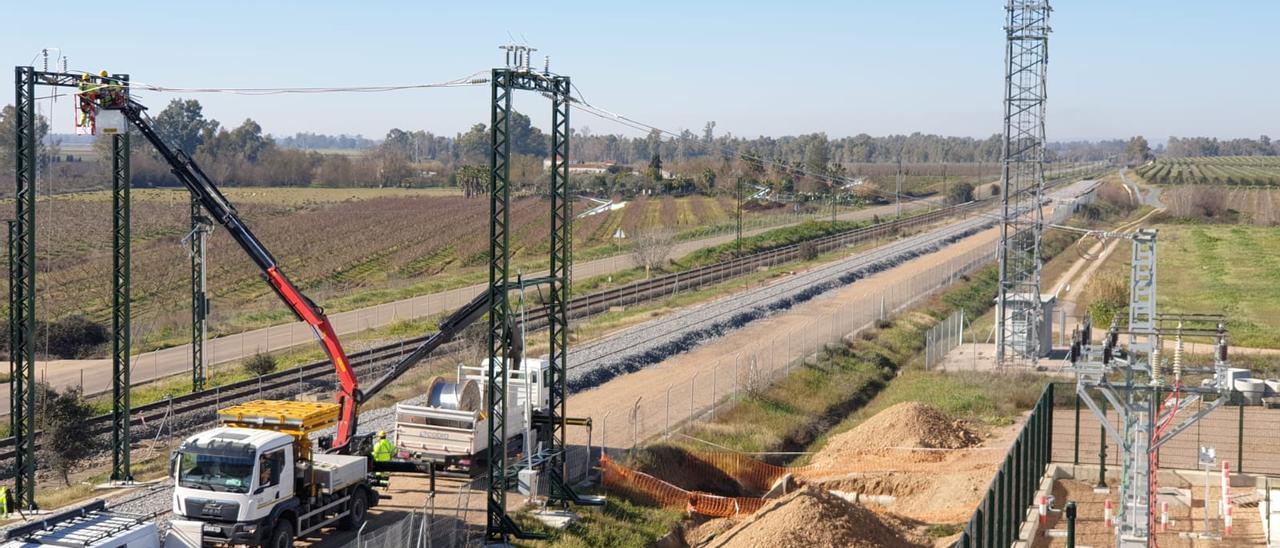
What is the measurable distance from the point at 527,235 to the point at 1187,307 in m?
47.7

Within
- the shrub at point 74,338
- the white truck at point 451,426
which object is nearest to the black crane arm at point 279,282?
the white truck at point 451,426

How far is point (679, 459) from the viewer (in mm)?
29875

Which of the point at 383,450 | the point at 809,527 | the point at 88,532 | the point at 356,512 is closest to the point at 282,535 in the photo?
the point at 356,512

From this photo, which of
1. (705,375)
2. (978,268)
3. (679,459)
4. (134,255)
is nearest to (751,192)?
(978,268)

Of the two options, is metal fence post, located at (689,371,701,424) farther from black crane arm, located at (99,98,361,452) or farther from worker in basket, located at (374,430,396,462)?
black crane arm, located at (99,98,361,452)

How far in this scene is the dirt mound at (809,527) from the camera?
2220cm

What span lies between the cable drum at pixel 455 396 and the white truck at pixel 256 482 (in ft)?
15.0

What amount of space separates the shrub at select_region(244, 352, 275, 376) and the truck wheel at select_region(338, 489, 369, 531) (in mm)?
16531

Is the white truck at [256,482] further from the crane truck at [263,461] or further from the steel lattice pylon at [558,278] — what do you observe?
the steel lattice pylon at [558,278]

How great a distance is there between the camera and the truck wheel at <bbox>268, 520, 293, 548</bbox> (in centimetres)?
1988

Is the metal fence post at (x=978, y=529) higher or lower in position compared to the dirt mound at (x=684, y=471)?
higher

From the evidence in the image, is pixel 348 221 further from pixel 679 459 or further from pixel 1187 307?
pixel 679 459

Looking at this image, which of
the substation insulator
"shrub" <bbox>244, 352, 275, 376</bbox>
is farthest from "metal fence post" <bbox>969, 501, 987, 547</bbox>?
"shrub" <bbox>244, 352, 275, 376</bbox>

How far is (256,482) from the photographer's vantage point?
19.5m
